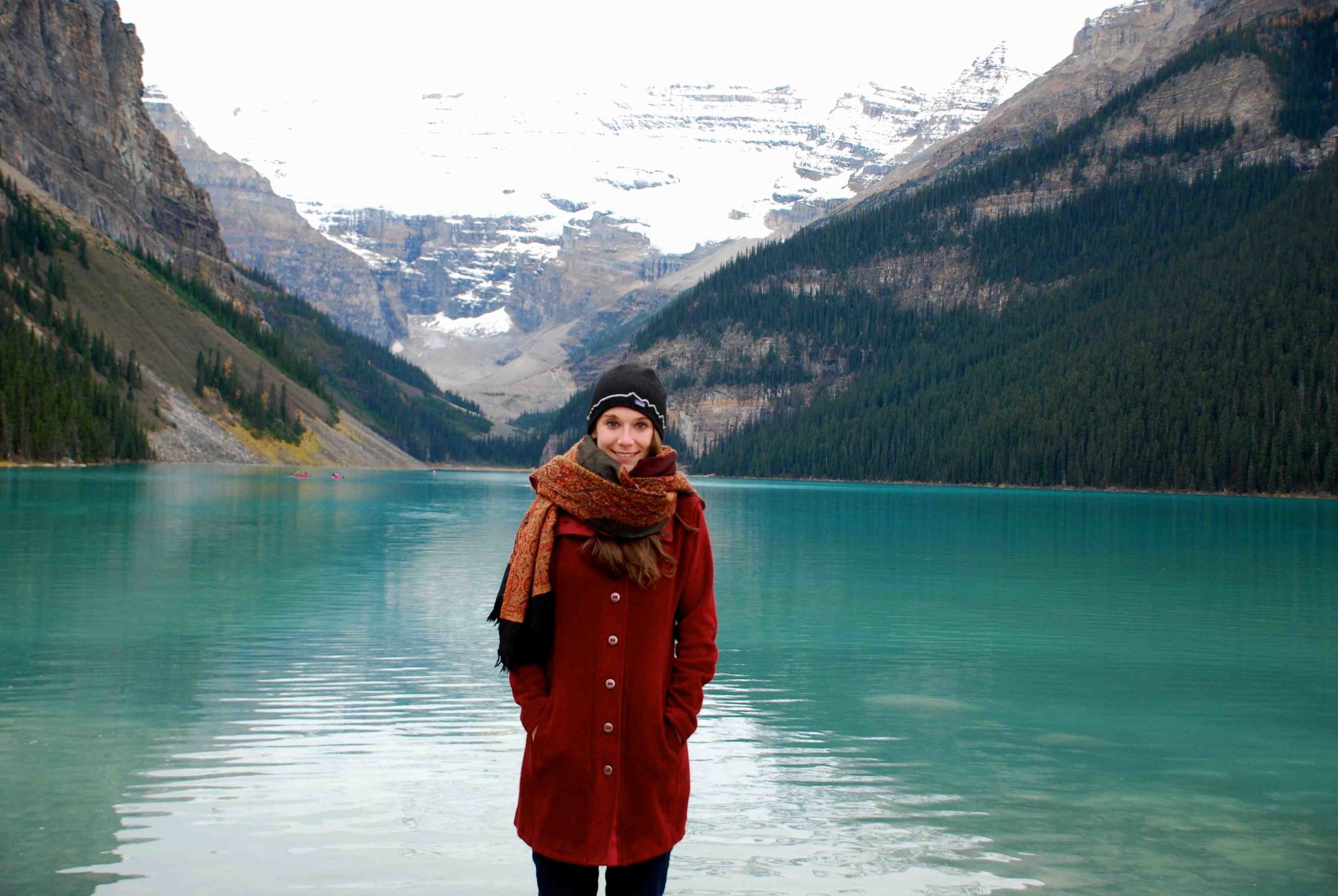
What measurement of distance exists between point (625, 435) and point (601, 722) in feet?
5.19

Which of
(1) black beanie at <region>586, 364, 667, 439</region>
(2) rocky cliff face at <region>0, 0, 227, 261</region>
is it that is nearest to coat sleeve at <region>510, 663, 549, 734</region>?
(1) black beanie at <region>586, 364, 667, 439</region>

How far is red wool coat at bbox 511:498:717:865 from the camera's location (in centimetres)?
596

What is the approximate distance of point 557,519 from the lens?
6.05 metres

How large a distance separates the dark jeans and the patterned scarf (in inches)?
43.8

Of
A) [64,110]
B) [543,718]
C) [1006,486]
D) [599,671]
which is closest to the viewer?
[599,671]

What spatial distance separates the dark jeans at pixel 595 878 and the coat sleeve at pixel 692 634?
28.8 inches

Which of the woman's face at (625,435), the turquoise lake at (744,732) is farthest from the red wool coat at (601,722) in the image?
the turquoise lake at (744,732)

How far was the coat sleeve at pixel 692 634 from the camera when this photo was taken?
6.14 m

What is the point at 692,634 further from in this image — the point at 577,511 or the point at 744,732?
the point at 744,732

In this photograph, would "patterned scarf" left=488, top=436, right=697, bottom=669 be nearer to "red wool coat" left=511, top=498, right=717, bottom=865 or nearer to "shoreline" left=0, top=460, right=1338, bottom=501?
"red wool coat" left=511, top=498, right=717, bottom=865

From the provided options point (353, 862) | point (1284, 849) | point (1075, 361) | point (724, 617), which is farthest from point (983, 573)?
point (1075, 361)

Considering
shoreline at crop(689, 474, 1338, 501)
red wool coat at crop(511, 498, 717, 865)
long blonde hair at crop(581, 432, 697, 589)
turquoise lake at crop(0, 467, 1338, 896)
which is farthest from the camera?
shoreline at crop(689, 474, 1338, 501)

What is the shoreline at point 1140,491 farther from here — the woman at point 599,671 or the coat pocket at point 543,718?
the coat pocket at point 543,718

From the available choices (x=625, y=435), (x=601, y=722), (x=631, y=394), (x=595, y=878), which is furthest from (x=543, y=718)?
(x=631, y=394)
